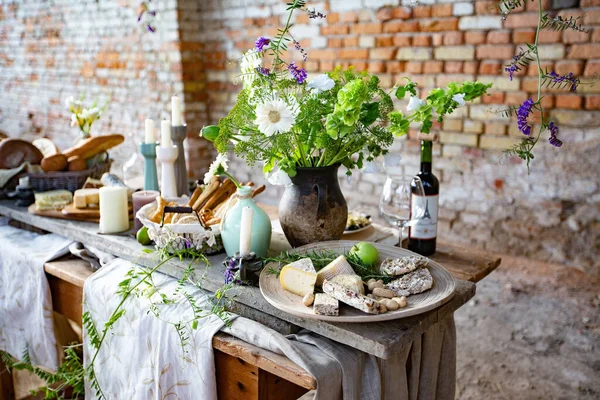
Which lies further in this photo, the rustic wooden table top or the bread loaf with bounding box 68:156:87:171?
the bread loaf with bounding box 68:156:87:171

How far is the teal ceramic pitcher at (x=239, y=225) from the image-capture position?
146 centimetres

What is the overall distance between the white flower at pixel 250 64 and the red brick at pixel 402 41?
6.58 ft

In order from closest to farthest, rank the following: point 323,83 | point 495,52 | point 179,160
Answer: point 323,83, point 179,160, point 495,52

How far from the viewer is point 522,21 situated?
9.34 feet

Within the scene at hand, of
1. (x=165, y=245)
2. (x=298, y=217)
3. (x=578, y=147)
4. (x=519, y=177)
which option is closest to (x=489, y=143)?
(x=519, y=177)

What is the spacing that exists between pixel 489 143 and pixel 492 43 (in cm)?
51

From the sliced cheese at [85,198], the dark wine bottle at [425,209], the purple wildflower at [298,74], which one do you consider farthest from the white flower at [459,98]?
the sliced cheese at [85,198]

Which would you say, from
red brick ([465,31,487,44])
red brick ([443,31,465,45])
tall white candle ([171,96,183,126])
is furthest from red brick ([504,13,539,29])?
tall white candle ([171,96,183,126])

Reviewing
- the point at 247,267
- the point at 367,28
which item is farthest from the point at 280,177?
the point at 367,28

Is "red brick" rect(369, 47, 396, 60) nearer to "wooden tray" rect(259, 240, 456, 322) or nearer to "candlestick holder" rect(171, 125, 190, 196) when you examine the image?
"candlestick holder" rect(171, 125, 190, 196)

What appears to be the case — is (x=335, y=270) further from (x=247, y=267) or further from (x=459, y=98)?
(x=459, y=98)

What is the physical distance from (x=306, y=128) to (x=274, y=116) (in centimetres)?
12

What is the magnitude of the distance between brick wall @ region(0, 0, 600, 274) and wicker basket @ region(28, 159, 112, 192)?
6.15 ft

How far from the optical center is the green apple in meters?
1.36
